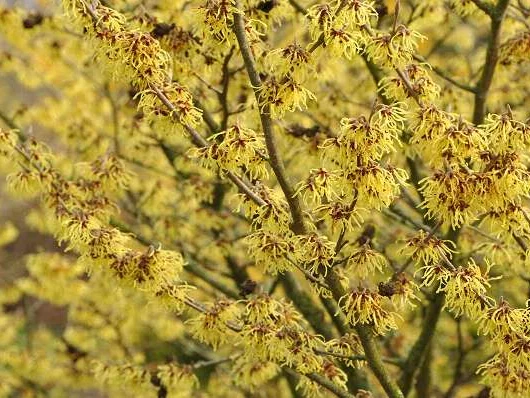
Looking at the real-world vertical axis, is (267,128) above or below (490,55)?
below

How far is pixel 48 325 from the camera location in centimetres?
1600

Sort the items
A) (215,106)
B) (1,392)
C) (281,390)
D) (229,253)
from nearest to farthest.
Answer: (215,106), (229,253), (1,392), (281,390)

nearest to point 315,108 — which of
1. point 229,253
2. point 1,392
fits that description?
point 229,253

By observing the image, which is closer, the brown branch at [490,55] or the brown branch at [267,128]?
the brown branch at [267,128]

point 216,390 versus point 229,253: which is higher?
point 229,253

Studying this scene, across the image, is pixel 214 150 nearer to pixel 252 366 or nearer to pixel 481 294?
pixel 481 294

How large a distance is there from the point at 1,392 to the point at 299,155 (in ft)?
14.6

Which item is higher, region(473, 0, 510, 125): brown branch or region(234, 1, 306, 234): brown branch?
region(473, 0, 510, 125): brown branch

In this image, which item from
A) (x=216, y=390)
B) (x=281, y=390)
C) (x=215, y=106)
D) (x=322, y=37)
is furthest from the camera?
(x=281, y=390)

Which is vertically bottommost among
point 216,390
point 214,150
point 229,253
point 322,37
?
point 216,390

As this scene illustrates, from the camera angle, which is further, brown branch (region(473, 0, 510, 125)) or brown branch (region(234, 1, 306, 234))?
brown branch (region(473, 0, 510, 125))

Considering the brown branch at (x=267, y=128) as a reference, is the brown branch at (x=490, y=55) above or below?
above

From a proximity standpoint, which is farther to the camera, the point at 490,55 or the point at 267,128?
the point at 490,55

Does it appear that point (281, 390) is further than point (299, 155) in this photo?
Yes
